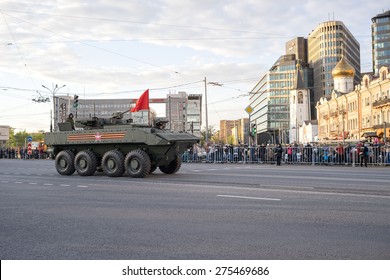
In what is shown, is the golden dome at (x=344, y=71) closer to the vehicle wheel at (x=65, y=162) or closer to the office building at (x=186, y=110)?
the office building at (x=186, y=110)

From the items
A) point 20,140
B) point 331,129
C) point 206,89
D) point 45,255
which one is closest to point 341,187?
point 45,255

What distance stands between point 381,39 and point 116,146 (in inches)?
5316

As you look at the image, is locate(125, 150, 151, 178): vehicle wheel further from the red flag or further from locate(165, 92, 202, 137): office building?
locate(165, 92, 202, 137): office building

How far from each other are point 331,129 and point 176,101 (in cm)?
7715

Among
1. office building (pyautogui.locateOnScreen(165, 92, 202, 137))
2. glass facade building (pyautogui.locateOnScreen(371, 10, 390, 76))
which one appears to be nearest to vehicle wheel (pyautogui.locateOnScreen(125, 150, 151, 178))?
glass facade building (pyautogui.locateOnScreen(371, 10, 390, 76))

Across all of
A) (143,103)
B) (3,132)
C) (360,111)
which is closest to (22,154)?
(3,132)

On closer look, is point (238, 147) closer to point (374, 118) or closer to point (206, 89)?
point (206, 89)

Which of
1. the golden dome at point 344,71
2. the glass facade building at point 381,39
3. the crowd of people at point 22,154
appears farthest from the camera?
the glass facade building at point 381,39

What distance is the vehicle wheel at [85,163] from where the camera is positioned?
18.5 m

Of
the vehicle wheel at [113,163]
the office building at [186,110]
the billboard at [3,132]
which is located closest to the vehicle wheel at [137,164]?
the vehicle wheel at [113,163]

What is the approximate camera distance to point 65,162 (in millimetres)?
19453

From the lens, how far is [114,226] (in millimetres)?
7512

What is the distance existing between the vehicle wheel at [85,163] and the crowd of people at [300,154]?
14530mm
